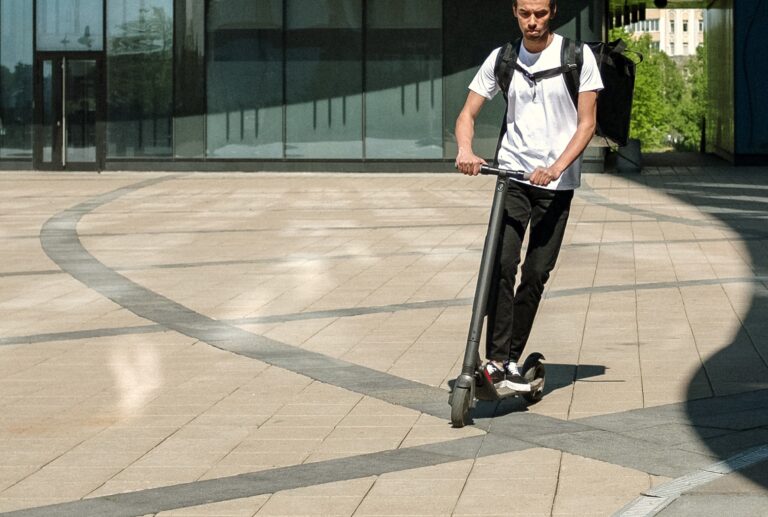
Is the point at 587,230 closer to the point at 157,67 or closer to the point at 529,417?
the point at 529,417

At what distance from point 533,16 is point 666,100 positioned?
128441 millimetres

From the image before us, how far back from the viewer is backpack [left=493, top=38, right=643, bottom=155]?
6.55 metres

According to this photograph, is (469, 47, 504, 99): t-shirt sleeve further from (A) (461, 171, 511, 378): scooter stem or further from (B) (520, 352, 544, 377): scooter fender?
(B) (520, 352, 544, 377): scooter fender

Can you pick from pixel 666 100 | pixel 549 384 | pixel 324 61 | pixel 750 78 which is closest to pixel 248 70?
pixel 324 61

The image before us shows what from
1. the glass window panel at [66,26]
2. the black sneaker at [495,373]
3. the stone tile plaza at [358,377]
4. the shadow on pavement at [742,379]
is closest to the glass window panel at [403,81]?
the glass window panel at [66,26]

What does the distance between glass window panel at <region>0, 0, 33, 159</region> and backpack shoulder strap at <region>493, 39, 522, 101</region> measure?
27378 mm

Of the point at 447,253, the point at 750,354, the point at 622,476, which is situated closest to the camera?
the point at 622,476

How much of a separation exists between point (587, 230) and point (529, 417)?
35.3 feet

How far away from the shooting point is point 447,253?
47.1 feet

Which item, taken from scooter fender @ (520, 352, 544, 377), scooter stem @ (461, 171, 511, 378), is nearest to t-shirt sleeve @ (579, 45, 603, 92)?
scooter stem @ (461, 171, 511, 378)

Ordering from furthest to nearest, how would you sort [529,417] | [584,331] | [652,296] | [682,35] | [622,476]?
[682,35], [652,296], [584,331], [529,417], [622,476]

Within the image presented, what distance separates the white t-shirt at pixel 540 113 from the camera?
21.6 feet

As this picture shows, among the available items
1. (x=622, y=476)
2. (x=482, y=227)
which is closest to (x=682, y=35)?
(x=482, y=227)

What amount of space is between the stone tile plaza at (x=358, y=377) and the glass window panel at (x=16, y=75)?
16.4 m
